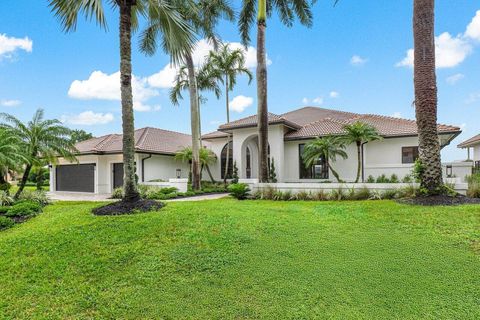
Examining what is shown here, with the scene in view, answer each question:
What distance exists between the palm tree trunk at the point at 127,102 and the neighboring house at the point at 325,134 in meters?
11.1

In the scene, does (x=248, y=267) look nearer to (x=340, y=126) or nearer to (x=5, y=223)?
(x=5, y=223)

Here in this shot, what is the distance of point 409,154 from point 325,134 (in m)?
5.20

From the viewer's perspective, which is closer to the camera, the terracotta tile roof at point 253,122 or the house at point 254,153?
the house at point 254,153

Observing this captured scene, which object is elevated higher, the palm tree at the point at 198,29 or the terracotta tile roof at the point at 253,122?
the palm tree at the point at 198,29

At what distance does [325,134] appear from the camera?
61.1 feet

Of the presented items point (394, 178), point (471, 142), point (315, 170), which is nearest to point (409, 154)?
point (394, 178)

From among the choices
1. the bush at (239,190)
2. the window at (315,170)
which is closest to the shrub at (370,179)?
the window at (315,170)

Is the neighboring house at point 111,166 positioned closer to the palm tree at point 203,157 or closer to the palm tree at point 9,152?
the palm tree at point 203,157

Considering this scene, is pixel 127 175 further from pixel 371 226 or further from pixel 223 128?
pixel 223 128

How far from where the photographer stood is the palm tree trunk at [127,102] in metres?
9.61

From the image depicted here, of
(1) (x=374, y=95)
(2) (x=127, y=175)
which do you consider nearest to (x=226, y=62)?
(1) (x=374, y=95)

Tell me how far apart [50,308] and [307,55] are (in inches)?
660

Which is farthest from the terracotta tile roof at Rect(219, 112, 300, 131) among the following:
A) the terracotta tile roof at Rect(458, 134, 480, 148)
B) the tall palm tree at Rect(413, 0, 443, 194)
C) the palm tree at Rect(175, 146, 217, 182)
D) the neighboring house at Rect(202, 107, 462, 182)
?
the terracotta tile roof at Rect(458, 134, 480, 148)

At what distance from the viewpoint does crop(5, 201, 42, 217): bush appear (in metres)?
10.3
